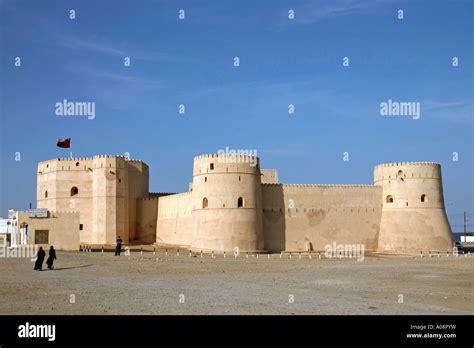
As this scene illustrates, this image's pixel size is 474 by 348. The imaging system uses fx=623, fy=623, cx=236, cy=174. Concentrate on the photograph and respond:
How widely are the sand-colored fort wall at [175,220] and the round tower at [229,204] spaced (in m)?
3.63

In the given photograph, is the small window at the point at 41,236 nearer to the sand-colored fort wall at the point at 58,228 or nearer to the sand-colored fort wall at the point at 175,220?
the sand-colored fort wall at the point at 58,228

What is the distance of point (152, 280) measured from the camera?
1784cm

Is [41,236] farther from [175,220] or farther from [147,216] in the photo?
[147,216]

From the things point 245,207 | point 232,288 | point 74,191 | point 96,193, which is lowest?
→ point 232,288

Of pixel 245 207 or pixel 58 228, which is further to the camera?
pixel 58 228

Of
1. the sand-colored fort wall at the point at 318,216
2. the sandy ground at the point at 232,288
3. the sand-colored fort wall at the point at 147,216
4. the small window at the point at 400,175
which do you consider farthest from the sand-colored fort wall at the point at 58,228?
the small window at the point at 400,175

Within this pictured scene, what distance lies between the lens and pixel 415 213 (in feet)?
114

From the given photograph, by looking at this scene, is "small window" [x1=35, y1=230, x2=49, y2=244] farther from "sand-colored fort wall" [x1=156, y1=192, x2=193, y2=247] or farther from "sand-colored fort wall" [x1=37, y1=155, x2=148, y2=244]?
"sand-colored fort wall" [x1=156, y1=192, x2=193, y2=247]

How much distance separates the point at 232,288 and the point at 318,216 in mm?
19608

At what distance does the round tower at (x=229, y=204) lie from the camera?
32188mm

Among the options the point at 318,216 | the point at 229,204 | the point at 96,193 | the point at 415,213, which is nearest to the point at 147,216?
the point at 96,193
